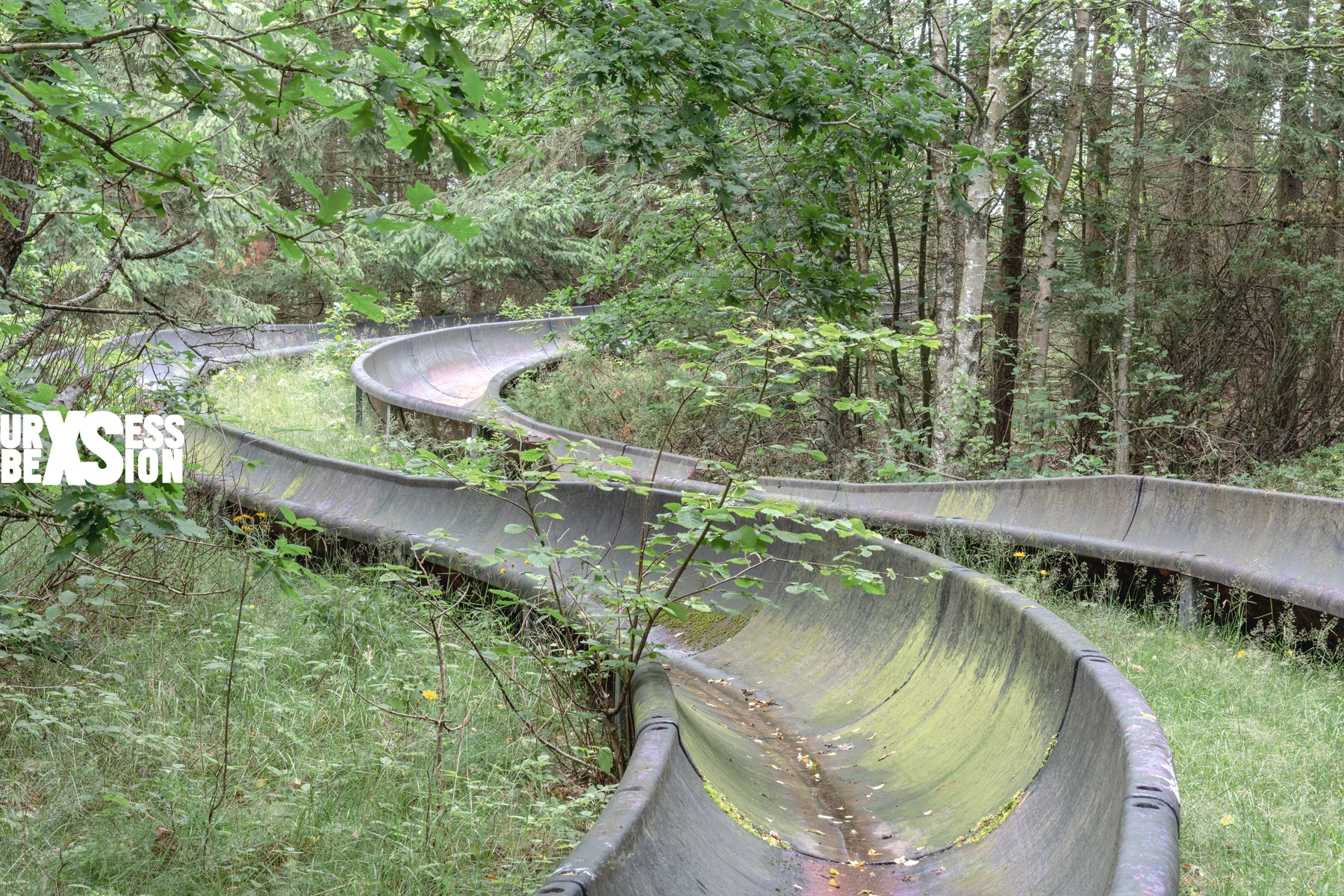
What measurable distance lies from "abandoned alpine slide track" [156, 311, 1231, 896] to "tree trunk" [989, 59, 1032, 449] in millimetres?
7798

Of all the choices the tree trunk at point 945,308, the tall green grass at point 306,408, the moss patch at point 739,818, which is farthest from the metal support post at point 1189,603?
the tall green grass at point 306,408

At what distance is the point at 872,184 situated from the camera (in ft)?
48.5

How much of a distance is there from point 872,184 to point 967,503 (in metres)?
6.61

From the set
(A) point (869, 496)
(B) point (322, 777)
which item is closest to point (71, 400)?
(B) point (322, 777)

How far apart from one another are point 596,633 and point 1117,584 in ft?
14.7

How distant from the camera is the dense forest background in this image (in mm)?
3178

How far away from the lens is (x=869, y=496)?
35.0 ft

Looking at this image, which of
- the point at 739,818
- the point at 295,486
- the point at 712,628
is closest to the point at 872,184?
the point at 295,486

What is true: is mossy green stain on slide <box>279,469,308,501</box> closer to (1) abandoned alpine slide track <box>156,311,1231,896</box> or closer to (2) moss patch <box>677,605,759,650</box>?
(1) abandoned alpine slide track <box>156,311,1231,896</box>

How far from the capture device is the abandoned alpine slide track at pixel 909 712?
3057mm

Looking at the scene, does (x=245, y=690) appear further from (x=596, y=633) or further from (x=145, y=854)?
(x=596, y=633)

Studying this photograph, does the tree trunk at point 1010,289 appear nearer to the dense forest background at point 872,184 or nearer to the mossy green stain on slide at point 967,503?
the dense forest background at point 872,184

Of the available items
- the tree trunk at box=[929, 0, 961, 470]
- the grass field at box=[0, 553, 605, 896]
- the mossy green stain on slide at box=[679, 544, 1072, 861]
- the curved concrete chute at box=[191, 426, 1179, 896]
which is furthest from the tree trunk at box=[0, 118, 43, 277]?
the tree trunk at box=[929, 0, 961, 470]

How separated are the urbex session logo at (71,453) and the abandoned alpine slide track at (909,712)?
3.94 ft
